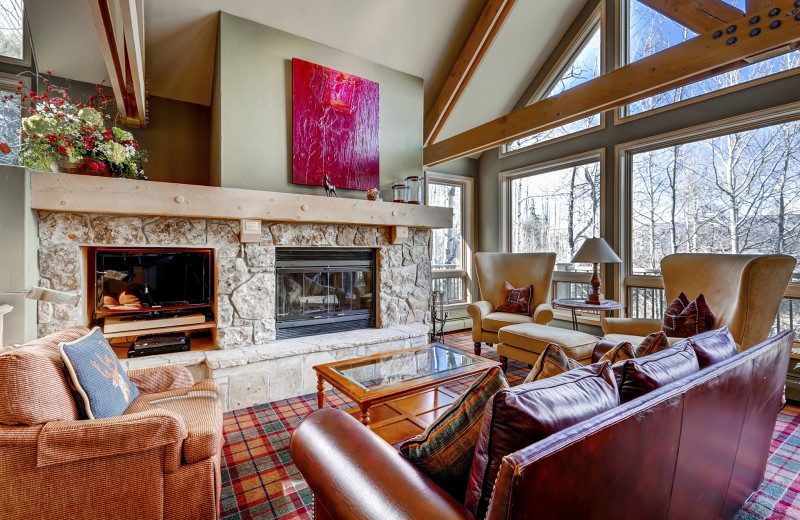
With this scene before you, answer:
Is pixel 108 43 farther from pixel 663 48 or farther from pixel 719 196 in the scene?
pixel 719 196

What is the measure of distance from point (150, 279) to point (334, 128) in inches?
79.3

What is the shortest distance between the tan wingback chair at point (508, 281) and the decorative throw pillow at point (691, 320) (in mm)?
1046

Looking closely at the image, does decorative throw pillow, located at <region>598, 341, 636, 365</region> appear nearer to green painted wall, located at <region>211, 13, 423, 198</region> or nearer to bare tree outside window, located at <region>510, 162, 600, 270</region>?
green painted wall, located at <region>211, 13, 423, 198</region>

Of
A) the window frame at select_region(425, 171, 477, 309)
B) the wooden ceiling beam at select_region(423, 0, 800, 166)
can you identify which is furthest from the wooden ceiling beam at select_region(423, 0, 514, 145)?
the window frame at select_region(425, 171, 477, 309)

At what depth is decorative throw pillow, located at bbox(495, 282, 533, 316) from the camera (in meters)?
4.06

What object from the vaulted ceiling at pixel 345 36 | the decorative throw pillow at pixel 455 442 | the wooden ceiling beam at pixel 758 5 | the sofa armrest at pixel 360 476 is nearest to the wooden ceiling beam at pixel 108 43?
the vaulted ceiling at pixel 345 36

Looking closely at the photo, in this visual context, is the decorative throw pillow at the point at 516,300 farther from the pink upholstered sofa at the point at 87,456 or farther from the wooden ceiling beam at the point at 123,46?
→ the wooden ceiling beam at the point at 123,46

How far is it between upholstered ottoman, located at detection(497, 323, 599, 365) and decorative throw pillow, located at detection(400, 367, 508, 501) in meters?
2.10

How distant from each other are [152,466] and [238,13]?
127 inches

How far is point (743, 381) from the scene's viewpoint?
1.30 meters

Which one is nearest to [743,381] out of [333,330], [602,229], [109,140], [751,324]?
[751,324]

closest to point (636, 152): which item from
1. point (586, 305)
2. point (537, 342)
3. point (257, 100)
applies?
point (586, 305)

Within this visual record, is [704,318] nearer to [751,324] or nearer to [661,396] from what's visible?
[751,324]

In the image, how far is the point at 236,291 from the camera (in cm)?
293
